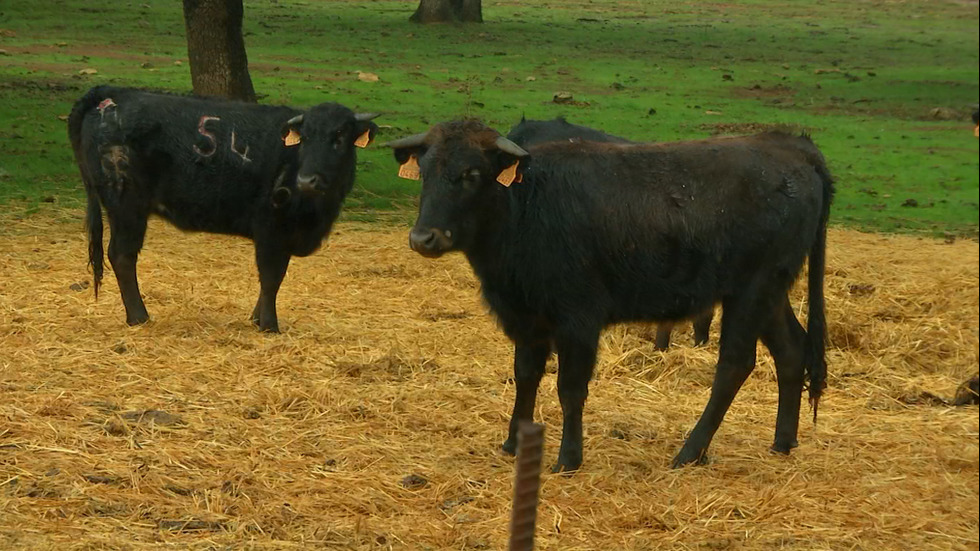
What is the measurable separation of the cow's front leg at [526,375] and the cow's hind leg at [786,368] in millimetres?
1211

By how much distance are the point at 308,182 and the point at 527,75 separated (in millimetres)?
14625

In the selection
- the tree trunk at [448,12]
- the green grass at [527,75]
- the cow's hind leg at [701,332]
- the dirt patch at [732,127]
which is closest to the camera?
the cow's hind leg at [701,332]

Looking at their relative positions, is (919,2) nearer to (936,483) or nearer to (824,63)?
(936,483)

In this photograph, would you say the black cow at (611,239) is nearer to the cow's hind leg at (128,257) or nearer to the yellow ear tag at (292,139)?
the yellow ear tag at (292,139)

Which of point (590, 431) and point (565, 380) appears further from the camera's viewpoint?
point (590, 431)

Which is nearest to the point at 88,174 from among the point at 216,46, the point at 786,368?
the point at 216,46

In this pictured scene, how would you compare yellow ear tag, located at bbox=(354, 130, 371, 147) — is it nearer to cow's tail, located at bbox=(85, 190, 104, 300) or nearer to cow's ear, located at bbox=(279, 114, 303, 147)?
cow's ear, located at bbox=(279, 114, 303, 147)

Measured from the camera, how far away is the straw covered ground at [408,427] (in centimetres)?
534

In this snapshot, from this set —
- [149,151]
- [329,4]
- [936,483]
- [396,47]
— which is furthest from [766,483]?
[329,4]

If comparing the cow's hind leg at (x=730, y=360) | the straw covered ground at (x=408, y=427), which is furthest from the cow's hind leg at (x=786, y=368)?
the cow's hind leg at (x=730, y=360)

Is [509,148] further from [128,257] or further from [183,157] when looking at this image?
[128,257]

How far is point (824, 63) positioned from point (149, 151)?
15226 mm

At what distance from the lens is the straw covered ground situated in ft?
17.5

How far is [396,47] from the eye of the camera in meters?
25.6
